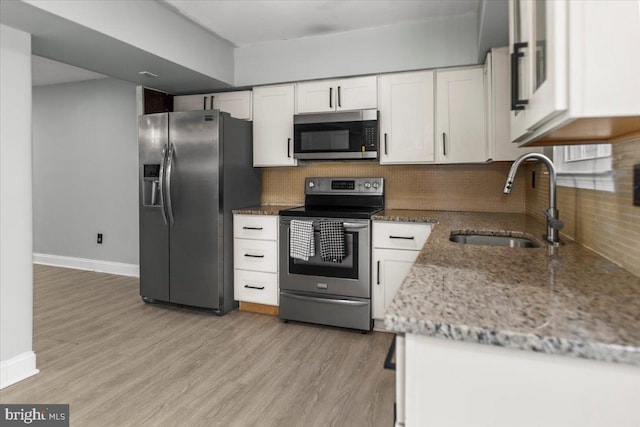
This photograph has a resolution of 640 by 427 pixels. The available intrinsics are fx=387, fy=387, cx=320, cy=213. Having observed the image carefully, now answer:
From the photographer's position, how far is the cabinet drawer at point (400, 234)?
112 inches

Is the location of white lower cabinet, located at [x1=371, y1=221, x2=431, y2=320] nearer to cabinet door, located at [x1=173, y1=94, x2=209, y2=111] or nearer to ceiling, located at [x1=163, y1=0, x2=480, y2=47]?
ceiling, located at [x1=163, y1=0, x2=480, y2=47]

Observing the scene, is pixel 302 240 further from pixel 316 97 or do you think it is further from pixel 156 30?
pixel 156 30

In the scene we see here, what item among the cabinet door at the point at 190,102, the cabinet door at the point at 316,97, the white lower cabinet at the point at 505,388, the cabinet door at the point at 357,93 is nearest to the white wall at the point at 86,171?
the cabinet door at the point at 190,102

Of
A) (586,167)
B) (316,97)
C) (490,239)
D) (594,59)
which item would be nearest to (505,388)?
(594,59)

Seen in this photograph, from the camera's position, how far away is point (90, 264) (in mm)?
4984

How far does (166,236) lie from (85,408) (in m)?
1.73

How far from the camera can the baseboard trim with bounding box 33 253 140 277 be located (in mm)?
4727

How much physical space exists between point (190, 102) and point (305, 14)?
1.64 meters

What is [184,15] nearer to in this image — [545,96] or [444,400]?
[545,96]

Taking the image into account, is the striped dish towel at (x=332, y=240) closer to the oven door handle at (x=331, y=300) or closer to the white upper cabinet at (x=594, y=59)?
the oven door handle at (x=331, y=300)

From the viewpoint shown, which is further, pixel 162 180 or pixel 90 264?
pixel 90 264

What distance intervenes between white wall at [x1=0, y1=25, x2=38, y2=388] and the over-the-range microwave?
192 centimetres

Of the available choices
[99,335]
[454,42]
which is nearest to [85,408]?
[99,335]

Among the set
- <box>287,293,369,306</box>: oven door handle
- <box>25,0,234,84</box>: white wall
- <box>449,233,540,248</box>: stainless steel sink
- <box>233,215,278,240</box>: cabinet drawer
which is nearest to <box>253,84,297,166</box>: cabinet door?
<box>25,0,234,84</box>: white wall
